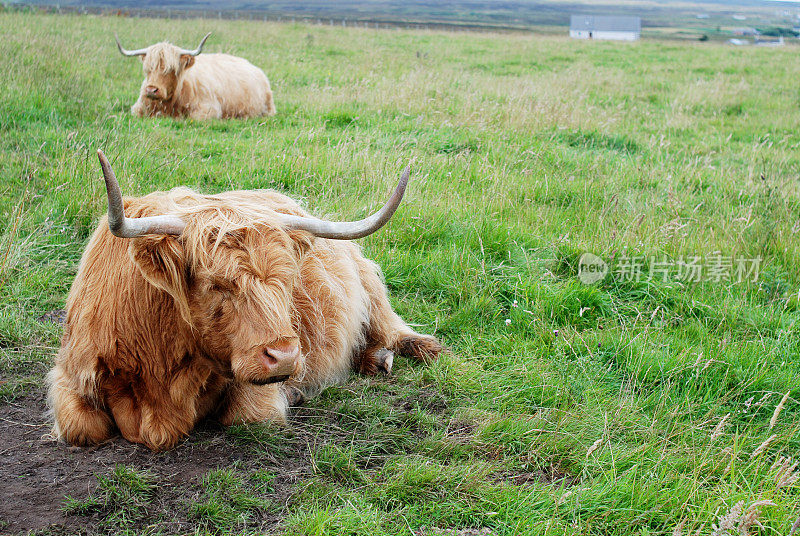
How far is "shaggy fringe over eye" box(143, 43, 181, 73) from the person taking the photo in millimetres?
9469

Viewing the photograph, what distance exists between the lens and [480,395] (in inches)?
144

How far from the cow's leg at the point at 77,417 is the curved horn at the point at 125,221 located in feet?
3.00

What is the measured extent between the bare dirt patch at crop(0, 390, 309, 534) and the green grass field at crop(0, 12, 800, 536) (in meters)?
0.01

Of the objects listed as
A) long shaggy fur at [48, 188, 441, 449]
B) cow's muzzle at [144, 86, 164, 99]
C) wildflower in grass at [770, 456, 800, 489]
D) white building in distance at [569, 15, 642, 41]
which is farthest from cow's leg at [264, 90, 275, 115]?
white building in distance at [569, 15, 642, 41]

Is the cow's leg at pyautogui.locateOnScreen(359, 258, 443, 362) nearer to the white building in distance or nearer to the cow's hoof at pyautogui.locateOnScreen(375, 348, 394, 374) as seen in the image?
the cow's hoof at pyautogui.locateOnScreen(375, 348, 394, 374)

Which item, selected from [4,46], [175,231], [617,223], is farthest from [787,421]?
[4,46]

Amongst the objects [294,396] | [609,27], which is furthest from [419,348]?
[609,27]

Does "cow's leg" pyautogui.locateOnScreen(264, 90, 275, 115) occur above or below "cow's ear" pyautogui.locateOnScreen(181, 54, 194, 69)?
below

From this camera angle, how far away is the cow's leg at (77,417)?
303 centimetres

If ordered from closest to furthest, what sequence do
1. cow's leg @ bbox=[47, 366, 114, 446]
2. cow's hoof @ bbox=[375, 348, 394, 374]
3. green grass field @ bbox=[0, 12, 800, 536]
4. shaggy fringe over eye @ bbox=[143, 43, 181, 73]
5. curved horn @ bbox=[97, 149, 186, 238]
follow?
curved horn @ bbox=[97, 149, 186, 238] < green grass field @ bbox=[0, 12, 800, 536] < cow's leg @ bbox=[47, 366, 114, 446] < cow's hoof @ bbox=[375, 348, 394, 374] < shaggy fringe over eye @ bbox=[143, 43, 181, 73]

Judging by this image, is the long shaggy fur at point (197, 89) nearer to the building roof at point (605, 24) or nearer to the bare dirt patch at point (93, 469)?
the bare dirt patch at point (93, 469)

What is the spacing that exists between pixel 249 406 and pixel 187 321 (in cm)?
73

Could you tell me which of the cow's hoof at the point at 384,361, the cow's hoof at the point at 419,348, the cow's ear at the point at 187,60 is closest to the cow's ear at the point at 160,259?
the cow's hoof at the point at 384,361

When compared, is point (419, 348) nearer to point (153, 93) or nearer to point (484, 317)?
point (484, 317)
